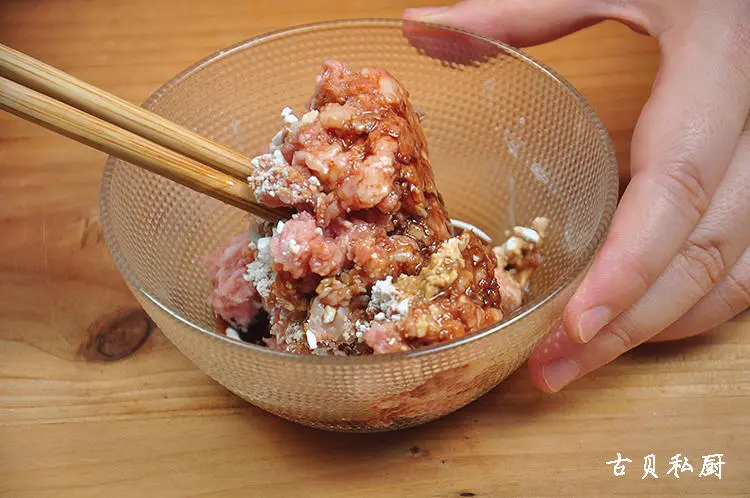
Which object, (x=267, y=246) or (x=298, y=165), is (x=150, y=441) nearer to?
(x=267, y=246)

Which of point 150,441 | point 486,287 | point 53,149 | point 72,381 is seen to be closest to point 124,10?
point 53,149

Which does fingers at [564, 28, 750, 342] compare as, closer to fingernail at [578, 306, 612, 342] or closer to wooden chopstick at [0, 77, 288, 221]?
fingernail at [578, 306, 612, 342]

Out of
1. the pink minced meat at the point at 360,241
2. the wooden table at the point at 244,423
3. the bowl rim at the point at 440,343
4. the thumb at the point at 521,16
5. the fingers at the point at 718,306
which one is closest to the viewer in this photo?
the bowl rim at the point at 440,343

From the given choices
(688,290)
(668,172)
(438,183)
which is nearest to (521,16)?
(438,183)

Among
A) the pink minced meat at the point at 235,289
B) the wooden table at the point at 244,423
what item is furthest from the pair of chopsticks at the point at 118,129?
the wooden table at the point at 244,423

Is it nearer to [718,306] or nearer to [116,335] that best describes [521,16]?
[718,306]

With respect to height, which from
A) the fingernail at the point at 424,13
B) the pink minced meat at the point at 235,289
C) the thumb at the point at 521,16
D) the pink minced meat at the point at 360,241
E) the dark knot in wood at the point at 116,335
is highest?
the thumb at the point at 521,16

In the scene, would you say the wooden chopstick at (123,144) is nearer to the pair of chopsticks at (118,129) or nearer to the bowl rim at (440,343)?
the pair of chopsticks at (118,129)
